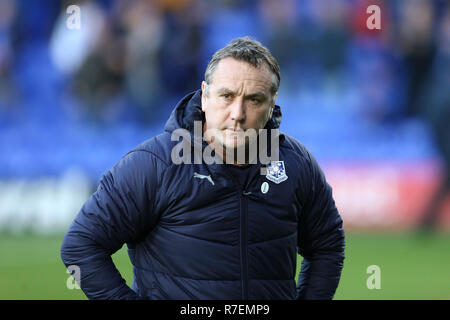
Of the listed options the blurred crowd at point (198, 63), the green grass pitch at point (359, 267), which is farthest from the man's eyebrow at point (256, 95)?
the blurred crowd at point (198, 63)

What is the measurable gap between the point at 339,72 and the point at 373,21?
88cm

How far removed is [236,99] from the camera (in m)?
3.11

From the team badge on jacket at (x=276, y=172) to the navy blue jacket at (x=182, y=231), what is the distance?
27mm

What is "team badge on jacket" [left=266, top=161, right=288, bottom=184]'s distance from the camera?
10.5ft

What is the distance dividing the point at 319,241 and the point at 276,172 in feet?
1.35

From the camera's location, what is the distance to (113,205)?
302 centimetres

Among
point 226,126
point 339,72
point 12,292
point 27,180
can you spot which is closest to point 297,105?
point 339,72

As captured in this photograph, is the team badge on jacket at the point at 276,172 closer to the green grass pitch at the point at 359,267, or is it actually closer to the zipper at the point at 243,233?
the zipper at the point at 243,233

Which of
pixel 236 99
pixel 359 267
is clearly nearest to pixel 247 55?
pixel 236 99

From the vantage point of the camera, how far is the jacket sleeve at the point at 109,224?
302 cm

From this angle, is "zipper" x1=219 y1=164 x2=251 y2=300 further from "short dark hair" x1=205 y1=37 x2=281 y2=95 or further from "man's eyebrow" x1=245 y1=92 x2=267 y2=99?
"short dark hair" x1=205 y1=37 x2=281 y2=95

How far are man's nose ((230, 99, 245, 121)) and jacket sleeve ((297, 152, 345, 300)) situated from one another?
446 mm

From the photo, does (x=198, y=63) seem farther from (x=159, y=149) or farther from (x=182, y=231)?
(x=182, y=231)

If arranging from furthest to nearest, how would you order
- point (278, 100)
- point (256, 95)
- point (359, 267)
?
point (278, 100) → point (359, 267) → point (256, 95)
